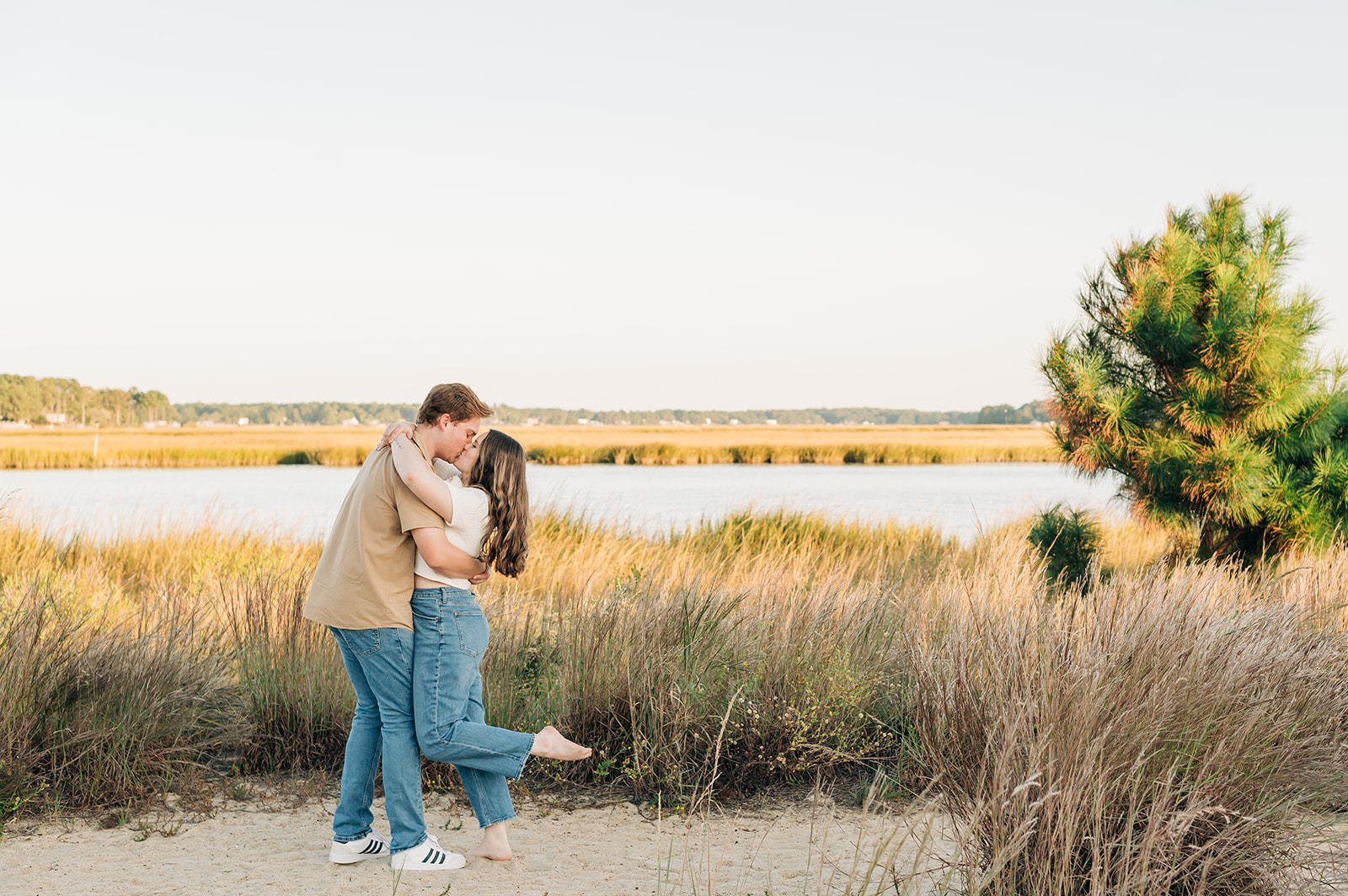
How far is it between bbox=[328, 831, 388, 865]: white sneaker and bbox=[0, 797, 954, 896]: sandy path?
34mm

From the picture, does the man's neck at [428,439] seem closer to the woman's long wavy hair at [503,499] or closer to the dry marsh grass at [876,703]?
the woman's long wavy hair at [503,499]

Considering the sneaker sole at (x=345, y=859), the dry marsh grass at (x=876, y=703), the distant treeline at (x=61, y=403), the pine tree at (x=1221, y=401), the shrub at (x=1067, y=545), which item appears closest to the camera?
the dry marsh grass at (x=876, y=703)

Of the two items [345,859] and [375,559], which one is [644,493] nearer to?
[345,859]

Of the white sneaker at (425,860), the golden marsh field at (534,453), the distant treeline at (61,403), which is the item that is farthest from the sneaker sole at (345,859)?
the distant treeline at (61,403)

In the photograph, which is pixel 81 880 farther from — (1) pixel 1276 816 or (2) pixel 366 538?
(1) pixel 1276 816

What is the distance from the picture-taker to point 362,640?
148 inches

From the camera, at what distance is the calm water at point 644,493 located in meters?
17.5

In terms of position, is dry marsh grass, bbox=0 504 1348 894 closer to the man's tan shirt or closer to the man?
the man

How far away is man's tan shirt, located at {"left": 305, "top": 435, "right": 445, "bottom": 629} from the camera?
371 centimetres

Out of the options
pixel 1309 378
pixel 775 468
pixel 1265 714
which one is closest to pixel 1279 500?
pixel 1309 378

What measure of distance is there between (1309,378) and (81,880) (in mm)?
9169

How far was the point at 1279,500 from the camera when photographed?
332 inches

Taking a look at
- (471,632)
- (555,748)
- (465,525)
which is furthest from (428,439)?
(555,748)

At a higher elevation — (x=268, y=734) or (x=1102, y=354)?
(x=1102, y=354)
